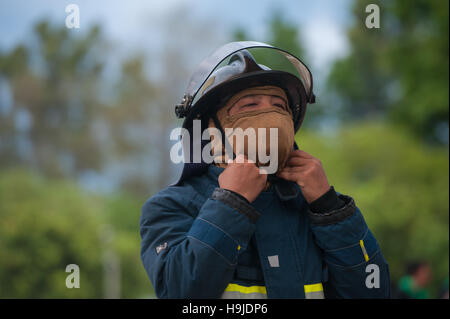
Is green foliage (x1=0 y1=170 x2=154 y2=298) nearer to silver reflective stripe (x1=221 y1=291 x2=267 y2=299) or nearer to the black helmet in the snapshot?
the black helmet

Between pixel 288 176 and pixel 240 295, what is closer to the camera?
pixel 240 295

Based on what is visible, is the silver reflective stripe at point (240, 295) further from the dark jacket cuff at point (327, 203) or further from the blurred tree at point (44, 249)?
the blurred tree at point (44, 249)

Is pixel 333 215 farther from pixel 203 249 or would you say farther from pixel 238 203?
pixel 203 249

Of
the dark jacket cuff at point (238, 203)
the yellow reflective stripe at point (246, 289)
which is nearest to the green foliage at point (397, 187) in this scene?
the yellow reflective stripe at point (246, 289)

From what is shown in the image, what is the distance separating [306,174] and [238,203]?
1.16 feet

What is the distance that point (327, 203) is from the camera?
6.83 feet

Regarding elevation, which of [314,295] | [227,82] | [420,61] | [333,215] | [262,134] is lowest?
[314,295]

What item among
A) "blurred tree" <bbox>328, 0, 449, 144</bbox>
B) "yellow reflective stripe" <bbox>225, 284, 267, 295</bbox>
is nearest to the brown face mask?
"yellow reflective stripe" <bbox>225, 284, 267, 295</bbox>

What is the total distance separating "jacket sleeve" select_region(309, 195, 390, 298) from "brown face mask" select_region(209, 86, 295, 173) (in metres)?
0.29

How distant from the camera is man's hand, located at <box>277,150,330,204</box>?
2098 millimetres

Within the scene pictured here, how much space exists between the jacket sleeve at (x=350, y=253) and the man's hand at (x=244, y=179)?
0.27 meters

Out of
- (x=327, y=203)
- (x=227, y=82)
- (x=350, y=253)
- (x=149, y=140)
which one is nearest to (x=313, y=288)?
(x=350, y=253)

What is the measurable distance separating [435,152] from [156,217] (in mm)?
17378

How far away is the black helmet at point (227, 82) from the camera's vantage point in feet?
7.40
